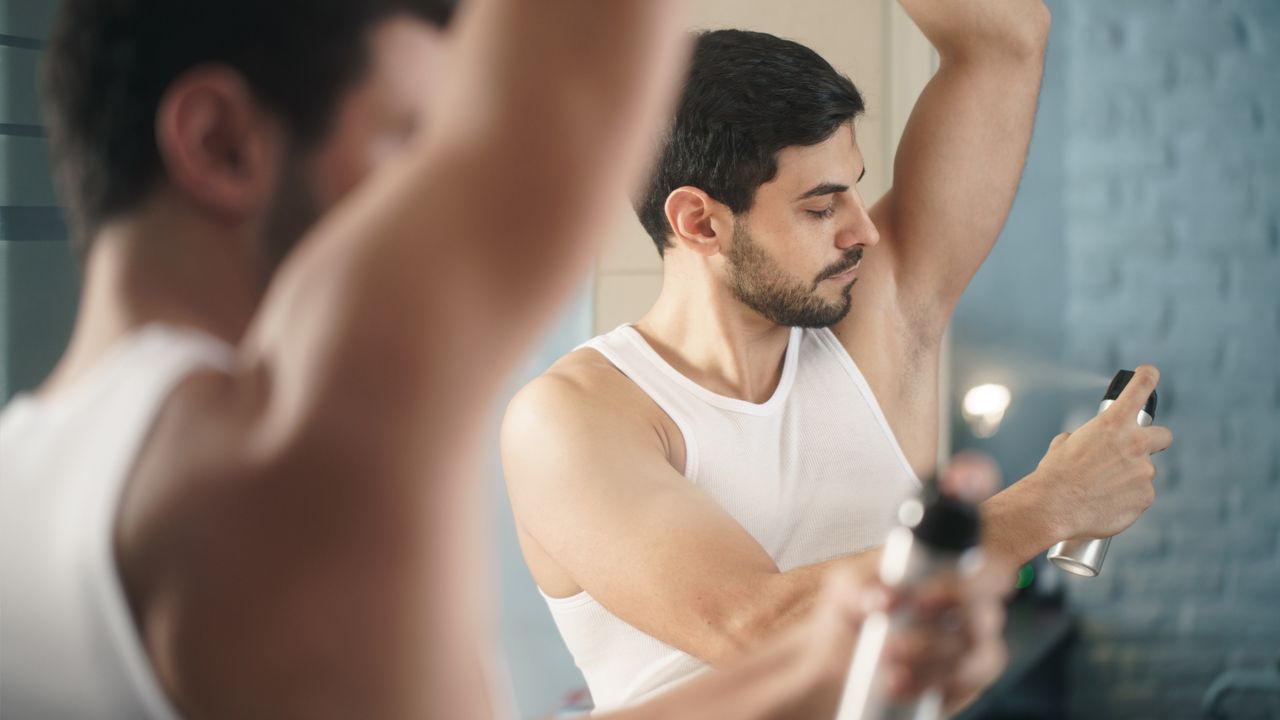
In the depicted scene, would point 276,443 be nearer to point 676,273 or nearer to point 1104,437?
point 1104,437

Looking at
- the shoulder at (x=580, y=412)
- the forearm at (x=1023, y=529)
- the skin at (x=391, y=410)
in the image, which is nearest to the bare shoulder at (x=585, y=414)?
the shoulder at (x=580, y=412)

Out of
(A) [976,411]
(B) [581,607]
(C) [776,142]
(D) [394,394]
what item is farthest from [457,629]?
(A) [976,411]

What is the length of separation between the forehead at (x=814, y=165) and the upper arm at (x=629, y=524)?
328mm

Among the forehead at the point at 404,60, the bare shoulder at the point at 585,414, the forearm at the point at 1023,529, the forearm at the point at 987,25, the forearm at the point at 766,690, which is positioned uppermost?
the forearm at the point at 987,25

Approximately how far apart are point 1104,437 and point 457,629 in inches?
34.0

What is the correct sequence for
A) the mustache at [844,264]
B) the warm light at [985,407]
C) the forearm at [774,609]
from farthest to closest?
1. the warm light at [985,407]
2. the mustache at [844,264]
3. the forearm at [774,609]

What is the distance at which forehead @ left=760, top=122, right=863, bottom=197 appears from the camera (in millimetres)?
1254

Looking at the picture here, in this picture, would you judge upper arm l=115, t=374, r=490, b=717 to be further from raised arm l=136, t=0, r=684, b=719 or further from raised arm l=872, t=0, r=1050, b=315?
raised arm l=872, t=0, r=1050, b=315

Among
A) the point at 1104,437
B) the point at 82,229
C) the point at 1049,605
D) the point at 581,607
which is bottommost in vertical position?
the point at 1049,605

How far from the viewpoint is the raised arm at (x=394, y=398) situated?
30cm

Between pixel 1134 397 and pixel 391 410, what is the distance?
3.02 feet

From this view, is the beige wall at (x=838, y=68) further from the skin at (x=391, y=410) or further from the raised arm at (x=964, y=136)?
the skin at (x=391, y=410)

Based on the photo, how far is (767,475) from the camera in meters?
1.17

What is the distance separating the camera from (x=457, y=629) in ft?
1.08
